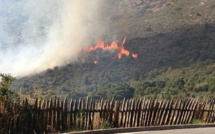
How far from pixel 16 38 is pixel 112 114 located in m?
65.9

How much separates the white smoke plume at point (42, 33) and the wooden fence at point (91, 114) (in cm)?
4714

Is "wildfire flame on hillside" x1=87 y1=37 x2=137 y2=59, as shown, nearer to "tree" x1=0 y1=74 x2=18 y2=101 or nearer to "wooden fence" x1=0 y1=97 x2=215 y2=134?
"wooden fence" x1=0 y1=97 x2=215 y2=134

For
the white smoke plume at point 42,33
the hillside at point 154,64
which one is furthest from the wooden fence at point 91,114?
the white smoke plume at point 42,33

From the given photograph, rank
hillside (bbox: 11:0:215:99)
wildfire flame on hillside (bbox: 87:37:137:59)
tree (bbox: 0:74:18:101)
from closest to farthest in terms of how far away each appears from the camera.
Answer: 1. tree (bbox: 0:74:18:101)
2. hillside (bbox: 11:0:215:99)
3. wildfire flame on hillside (bbox: 87:37:137:59)

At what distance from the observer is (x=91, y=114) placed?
1212 centimetres

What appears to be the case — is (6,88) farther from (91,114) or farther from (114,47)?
(114,47)

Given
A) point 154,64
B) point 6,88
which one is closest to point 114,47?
point 154,64

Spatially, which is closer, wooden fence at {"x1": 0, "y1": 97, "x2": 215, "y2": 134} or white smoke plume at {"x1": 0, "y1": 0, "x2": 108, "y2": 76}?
wooden fence at {"x1": 0, "y1": 97, "x2": 215, "y2": 134}

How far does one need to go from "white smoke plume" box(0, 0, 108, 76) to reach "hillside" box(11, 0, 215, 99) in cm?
452

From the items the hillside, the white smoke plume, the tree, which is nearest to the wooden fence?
the tree

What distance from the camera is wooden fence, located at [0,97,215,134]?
10.8 m

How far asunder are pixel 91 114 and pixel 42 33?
77608 millimetres

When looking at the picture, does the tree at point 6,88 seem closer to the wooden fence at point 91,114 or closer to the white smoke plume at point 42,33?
the wooden fence at point 91,114

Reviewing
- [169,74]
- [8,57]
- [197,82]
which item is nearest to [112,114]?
[197,82]
